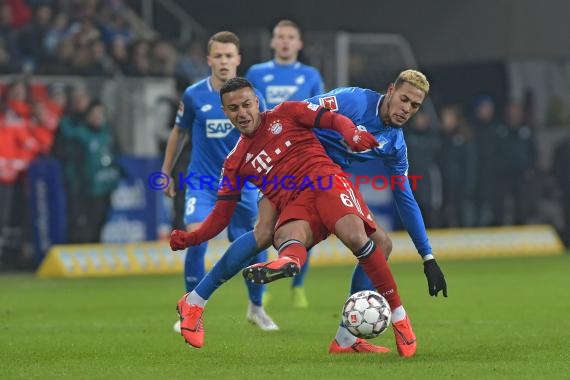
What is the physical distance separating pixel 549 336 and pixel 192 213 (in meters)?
2.89

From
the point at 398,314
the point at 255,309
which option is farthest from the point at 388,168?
the point at 255,309

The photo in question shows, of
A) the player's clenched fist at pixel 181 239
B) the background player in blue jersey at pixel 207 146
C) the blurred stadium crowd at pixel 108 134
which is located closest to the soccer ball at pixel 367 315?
the player's clenched fist at pixel 181 239

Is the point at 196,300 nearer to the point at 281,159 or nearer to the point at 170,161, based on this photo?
the point at 281,159

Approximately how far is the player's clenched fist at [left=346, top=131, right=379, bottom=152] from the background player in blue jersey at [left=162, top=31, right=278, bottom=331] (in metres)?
2.79

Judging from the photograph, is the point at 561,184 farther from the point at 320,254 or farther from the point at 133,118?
the point at 133,118

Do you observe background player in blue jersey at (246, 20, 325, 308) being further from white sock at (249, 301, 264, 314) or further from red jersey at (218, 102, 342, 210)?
red jersey at (218, 102, 342, 210)

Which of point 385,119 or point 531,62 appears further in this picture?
point 531,62

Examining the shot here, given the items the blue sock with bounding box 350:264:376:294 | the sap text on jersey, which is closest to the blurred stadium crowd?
the sap text on jersey

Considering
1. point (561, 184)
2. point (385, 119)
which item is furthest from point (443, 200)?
point (385, 119)

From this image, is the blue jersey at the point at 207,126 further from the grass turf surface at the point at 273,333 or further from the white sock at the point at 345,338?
the white sock at the point at 345,338

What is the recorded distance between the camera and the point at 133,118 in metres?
18.4

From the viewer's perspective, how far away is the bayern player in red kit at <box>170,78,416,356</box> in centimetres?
841

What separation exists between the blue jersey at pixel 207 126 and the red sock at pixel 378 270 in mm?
2681

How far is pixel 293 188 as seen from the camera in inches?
339
